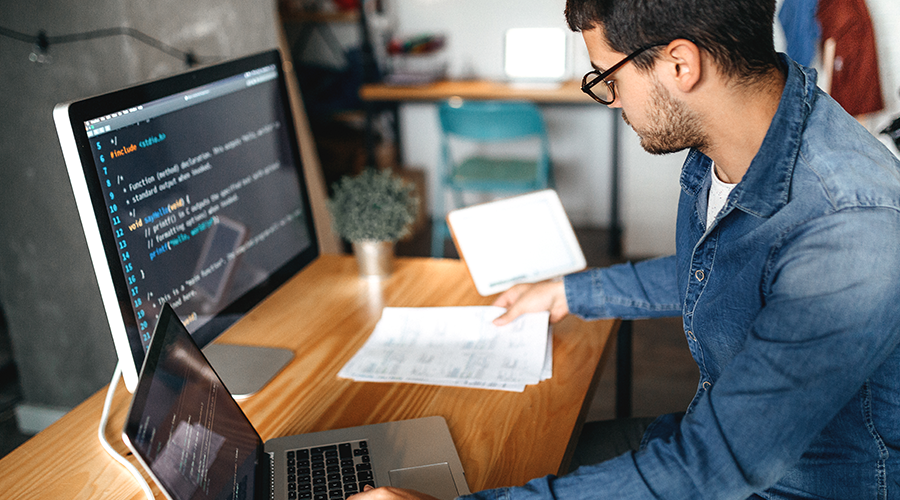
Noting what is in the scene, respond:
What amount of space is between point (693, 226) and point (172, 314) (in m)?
0.72

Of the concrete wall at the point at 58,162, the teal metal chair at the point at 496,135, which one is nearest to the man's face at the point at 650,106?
the concrete wall at the point at 58,162

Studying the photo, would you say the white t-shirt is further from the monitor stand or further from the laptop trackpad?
the monitor stand

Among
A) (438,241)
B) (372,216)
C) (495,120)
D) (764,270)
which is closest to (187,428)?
(764,270)

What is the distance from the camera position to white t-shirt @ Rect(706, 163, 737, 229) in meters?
0.98

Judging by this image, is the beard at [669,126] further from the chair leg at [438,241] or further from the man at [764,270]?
the chair leg at [438,241]

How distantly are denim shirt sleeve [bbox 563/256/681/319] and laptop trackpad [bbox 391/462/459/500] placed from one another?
440mm

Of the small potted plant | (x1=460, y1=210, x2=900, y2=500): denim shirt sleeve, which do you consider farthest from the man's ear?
the small potted plant

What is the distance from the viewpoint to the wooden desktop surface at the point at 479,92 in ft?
10.8

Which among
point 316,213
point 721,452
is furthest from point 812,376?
point 316,213

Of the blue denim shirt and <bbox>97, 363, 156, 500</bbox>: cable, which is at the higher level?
the blue denim shirt

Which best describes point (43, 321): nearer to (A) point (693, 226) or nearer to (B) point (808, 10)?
(A) point (693, 226)

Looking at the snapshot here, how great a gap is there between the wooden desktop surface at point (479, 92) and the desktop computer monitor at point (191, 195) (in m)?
2.27

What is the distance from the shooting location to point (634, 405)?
2211 millimetres

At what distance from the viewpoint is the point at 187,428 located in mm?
686
